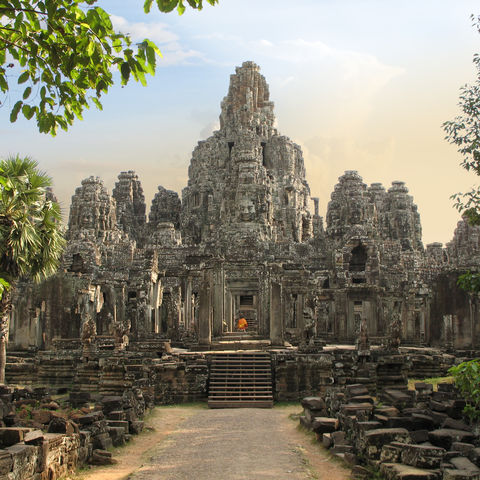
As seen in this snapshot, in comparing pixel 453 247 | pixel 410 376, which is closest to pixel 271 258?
pixel 410 376

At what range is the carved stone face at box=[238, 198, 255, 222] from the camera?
3960cm

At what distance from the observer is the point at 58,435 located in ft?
35.3

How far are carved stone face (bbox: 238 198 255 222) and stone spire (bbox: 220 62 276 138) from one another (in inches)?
935

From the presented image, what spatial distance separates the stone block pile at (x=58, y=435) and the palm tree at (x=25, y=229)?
9.25 feet

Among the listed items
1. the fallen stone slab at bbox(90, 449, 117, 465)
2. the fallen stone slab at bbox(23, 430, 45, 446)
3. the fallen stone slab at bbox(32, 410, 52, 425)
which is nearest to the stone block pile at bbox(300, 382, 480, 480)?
the fallen stone slab at bbox(90, 449, 117, 465)

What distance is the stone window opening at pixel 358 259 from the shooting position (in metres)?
41.7

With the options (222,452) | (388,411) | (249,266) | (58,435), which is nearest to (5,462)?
(58,435)

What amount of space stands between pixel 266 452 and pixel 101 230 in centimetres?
4608

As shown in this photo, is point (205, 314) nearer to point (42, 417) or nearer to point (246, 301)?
point (42, 417)

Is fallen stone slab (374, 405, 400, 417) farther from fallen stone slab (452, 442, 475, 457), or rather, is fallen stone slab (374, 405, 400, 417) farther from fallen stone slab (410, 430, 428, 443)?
fallen stone slab (452, 442, 475, 457)

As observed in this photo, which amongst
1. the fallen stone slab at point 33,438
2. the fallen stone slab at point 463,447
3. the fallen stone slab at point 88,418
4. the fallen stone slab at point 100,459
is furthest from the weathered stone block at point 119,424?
the fallen stone slab at point 463,447

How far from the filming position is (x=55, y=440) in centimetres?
1057

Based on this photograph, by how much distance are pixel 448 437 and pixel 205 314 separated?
41.9 ft

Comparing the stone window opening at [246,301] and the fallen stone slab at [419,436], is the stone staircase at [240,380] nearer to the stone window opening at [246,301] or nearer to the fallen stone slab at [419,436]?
the fallen stone slab at [419,436]
